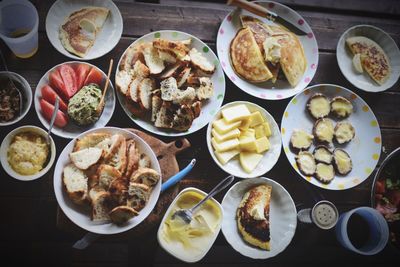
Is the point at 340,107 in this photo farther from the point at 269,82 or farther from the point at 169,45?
the point at 169,45

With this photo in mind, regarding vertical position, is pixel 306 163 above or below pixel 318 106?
below

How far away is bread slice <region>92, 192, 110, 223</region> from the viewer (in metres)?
1.84

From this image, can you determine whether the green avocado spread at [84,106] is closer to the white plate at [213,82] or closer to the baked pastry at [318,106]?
the white plate at [213,82]

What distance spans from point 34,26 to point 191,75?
3.06ft

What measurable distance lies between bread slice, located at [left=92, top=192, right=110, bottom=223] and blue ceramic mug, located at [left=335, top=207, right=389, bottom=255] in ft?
4.50

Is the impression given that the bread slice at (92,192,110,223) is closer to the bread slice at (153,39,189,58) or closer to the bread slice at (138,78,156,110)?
the bread slice at (138,78,156,110)

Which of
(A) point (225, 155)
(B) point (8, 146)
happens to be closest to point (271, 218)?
(A) point (225, 155)

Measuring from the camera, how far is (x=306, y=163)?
229 cm

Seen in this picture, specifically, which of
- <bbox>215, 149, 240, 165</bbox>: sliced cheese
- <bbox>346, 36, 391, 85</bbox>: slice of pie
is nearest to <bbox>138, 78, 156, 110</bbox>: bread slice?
<bbox>215, 149, 240, 165</bbox>: sliced cheese

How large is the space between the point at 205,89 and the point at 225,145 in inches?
14.7

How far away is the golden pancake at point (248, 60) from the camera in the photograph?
2332 millimetres

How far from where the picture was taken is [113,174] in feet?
6.20

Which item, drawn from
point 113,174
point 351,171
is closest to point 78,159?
point 113,174

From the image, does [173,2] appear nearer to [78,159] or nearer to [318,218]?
[78,159]
